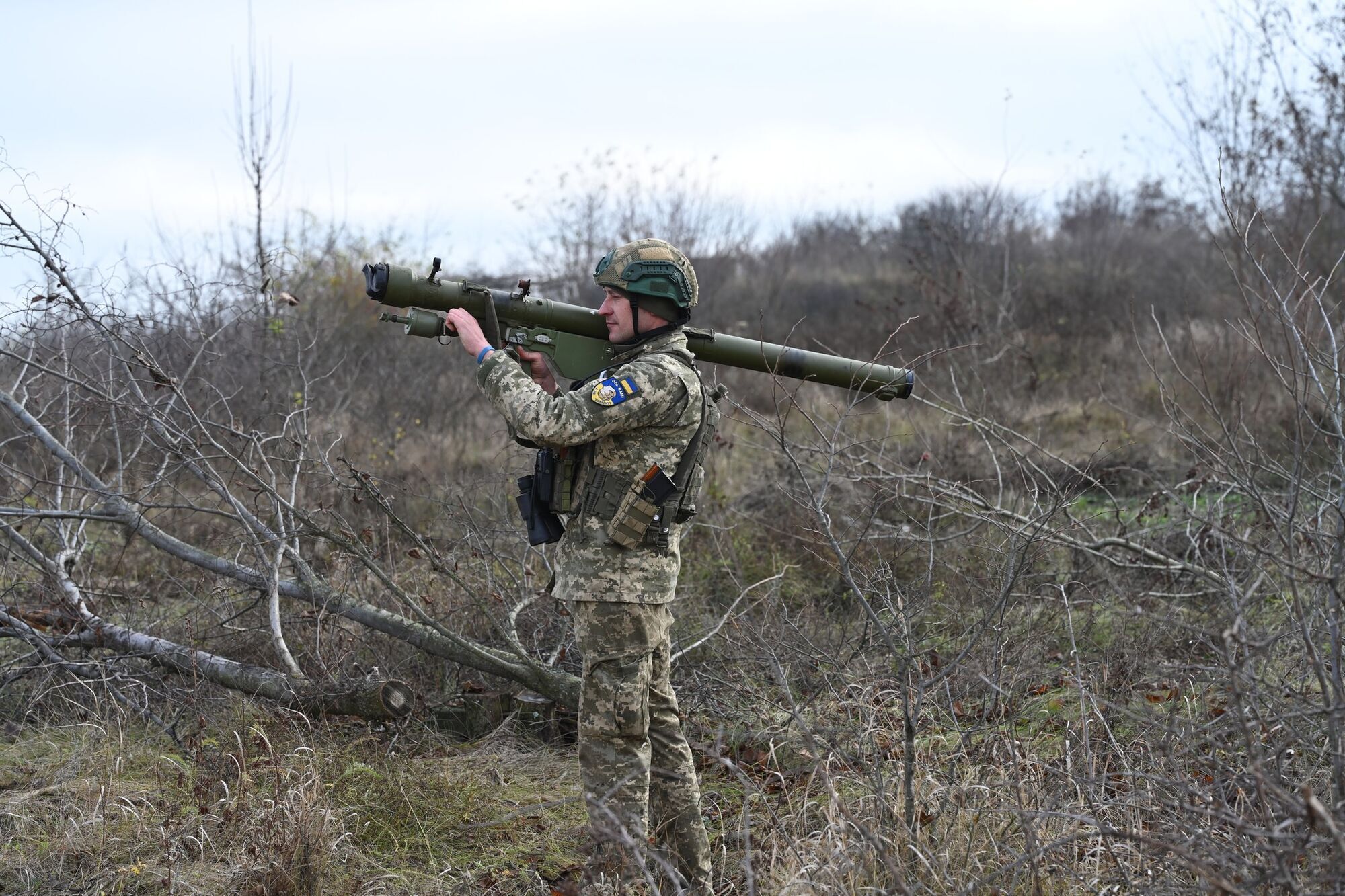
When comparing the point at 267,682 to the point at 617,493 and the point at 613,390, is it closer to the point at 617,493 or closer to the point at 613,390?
the point at 617,493

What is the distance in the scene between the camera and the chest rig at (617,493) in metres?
3.31

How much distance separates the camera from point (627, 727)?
3.32m

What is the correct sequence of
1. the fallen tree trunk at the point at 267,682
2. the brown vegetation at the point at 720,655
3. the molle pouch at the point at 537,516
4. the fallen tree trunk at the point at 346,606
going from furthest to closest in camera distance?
the fallen tree trunk at the point at 346,606, the fallen tree trunk at the point at 267,682, the molle pouch at the point at 537,516, the brown vegetation at the point at 720,655

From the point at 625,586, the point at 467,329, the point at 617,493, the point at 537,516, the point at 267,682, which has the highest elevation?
the point at 467,329

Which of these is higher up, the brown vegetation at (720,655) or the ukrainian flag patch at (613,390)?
the ukrainian flag patch at (613,390)

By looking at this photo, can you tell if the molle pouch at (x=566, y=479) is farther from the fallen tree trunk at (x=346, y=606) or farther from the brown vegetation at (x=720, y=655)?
the fallen tree trunk at (x=346, y=606)

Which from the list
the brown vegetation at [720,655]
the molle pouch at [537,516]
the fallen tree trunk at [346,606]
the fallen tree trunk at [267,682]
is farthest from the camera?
the fallen tree trunk at [346,606]

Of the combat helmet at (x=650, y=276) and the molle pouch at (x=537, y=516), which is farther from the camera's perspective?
the molle pouch at (x=537, y=516)

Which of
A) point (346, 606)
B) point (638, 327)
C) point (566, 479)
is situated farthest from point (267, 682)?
point (638, 327)

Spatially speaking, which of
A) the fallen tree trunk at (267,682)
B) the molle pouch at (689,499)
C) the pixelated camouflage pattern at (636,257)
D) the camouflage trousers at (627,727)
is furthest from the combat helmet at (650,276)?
the fallen tree trunk at (267,682)

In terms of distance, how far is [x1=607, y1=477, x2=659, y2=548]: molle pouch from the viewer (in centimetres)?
329

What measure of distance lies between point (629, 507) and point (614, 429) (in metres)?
0.25

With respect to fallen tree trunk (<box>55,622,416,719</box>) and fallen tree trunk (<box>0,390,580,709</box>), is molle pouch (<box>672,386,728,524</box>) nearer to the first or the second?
fallen tree trunk (<box>0,390,580,709</box>)

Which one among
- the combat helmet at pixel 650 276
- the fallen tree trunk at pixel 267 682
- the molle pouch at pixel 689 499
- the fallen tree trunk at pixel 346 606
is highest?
the combat helmet at pixel 650 276
